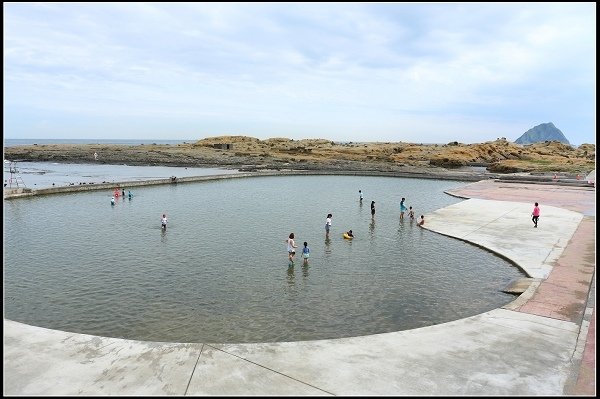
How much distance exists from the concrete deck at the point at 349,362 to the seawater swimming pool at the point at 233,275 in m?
1.66

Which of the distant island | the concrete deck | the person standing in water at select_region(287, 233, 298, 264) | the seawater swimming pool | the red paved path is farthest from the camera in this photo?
the distant island

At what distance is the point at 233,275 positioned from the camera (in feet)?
60.0

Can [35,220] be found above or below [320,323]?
above

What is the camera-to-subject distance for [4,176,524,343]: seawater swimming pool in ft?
44.9

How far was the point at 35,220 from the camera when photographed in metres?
29.5

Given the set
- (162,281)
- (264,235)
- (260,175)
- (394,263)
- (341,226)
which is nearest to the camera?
(162,281)

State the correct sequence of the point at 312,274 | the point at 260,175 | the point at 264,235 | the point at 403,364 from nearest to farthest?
the point at 403,364, the point at 312,274, the point at 264,235, the point at 260,175

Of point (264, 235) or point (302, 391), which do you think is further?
point (264, 235)

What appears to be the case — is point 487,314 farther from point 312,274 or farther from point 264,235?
point 264,235

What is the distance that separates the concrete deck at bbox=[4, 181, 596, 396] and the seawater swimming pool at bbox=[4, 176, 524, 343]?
1656mm

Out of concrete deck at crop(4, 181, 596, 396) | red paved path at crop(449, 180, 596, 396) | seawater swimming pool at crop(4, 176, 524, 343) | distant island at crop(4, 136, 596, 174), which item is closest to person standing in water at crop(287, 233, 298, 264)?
seawater swimming pool at crop(4, 176, 524, 343)

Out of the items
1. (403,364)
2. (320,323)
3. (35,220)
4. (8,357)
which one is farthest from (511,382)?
(35,220)

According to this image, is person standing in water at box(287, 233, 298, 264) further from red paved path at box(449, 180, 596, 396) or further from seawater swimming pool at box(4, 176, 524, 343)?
red paved path at box(449, 180, 596, 396)

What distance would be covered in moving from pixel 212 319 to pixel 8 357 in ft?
18.4
